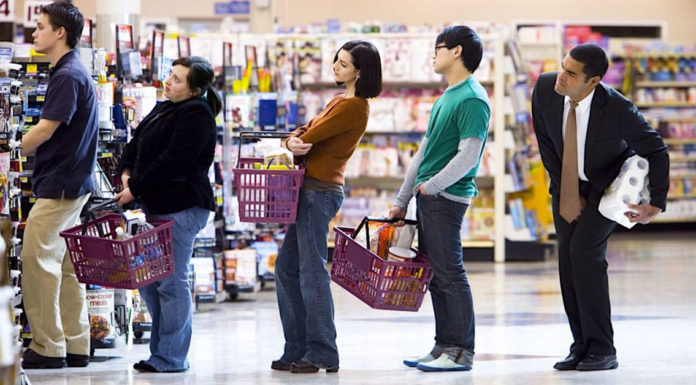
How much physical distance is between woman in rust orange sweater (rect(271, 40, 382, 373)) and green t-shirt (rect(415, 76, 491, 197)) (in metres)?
0.31

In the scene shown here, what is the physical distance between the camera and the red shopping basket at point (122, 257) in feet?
16.2

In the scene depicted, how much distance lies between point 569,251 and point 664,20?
13.2m

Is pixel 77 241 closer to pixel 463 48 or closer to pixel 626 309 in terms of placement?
pixel 463 48

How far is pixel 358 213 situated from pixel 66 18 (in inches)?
264

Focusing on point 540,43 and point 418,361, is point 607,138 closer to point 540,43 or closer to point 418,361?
point 418,361

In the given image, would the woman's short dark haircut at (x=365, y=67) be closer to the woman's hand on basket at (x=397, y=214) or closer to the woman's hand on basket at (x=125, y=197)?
the woman's hand on basket at (x=397, y=214)

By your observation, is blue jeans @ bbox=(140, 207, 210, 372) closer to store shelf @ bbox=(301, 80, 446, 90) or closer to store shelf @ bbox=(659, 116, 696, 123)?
store shelf @ bbox=(301, 80, 446, 90)

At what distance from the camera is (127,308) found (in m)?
6.29

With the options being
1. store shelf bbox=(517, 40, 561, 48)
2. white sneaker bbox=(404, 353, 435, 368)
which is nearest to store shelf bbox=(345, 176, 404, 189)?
store shelf bbox=(517, 40, 561, 48)

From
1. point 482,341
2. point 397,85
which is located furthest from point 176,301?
point 397,85

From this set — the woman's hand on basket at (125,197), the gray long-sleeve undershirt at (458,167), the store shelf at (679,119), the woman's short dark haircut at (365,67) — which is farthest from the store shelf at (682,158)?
the woman's hand on basket at (125,197)

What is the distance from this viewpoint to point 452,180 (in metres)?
5.25

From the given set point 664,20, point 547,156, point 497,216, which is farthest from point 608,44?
point 547,156

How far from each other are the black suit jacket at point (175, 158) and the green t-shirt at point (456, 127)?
95 cm
